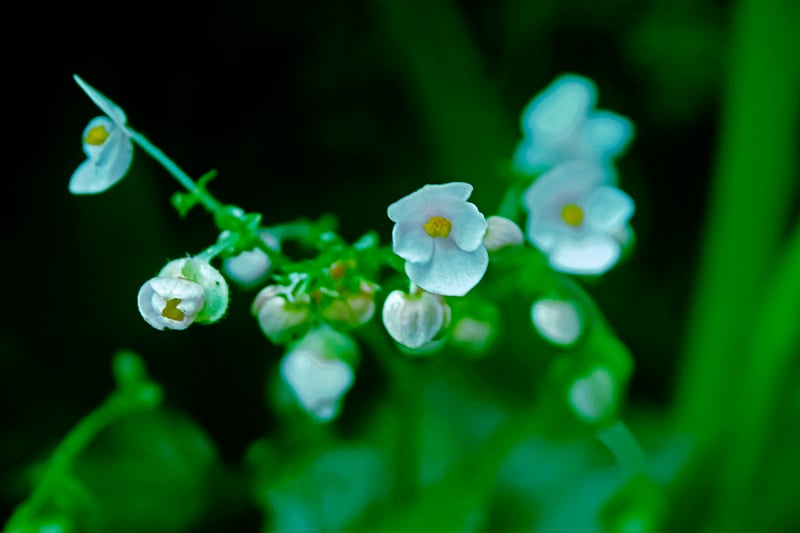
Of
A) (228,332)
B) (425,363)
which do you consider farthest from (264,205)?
(425,363)

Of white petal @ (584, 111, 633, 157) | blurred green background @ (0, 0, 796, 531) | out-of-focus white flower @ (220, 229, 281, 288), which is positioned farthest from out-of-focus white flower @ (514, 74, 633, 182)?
out-of-focus white flower @ (220, 229, 281, 288)

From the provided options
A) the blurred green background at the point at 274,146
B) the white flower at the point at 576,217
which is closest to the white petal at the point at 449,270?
the white flower at the point at 576,217

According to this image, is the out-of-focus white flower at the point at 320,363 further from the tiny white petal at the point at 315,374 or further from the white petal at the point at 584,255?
the white petal at the point at 584,255

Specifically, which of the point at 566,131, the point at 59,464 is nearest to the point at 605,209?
the point at 566,131

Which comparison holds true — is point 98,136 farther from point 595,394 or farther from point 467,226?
point 595,394

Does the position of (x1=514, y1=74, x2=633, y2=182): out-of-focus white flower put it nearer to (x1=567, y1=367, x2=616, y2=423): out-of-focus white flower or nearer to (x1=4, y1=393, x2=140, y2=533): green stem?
(x1=567, y1=367, x2=616, y2=423): out-of-focus white flower

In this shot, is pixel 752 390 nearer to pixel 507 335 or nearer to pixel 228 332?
pixel 507 335
